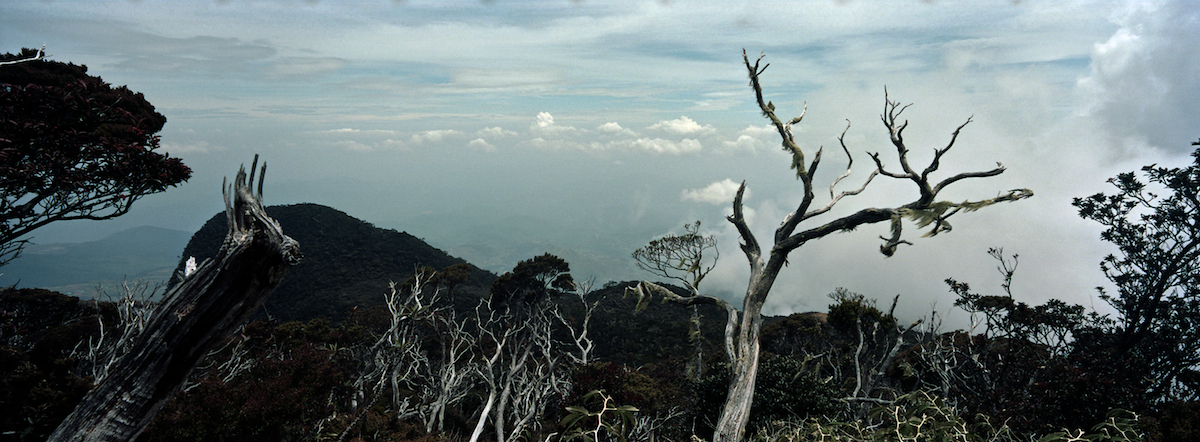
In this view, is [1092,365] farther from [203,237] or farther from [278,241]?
[203,237]

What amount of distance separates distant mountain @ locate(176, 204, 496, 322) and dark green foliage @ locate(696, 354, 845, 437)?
108 ft

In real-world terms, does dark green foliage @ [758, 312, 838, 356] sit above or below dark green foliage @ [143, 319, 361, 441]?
above

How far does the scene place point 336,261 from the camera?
162ft

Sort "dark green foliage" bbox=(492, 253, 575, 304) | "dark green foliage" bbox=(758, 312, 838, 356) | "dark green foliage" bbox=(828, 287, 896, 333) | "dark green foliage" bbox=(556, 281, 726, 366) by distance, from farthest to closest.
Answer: "dark green foliage" bbox=(556, 281, 726, 366) → "dark green foliage" bbox=(492, 253, 575, 304) → "dark green foliage" bbox=(758, 312, 838, 356) → "dark green foliage" bbox=(828, 287, 896, 333)

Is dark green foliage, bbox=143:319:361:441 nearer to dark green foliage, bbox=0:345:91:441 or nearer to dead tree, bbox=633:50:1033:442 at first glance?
dark green foliage, bbox=0:345:91:441

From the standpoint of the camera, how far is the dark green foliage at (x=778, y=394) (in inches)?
434

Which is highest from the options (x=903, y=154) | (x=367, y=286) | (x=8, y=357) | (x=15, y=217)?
(x=903, y=154)

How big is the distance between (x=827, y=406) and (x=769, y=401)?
1.42 metres

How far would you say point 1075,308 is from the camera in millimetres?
12375

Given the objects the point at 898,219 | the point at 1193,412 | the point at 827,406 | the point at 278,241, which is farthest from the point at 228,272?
the point at 827,406

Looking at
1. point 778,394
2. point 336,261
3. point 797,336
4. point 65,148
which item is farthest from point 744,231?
point 336,261

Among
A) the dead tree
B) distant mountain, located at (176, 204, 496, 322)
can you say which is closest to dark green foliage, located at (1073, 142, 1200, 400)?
the dead tree

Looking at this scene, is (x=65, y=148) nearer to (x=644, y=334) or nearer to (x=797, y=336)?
(x=797, y=336)

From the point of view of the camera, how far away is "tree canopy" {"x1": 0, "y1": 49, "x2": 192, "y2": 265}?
23.6 feet
